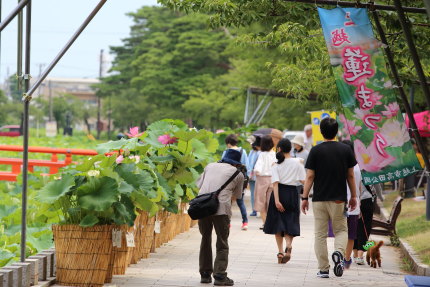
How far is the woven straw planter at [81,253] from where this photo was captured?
28.8 feet

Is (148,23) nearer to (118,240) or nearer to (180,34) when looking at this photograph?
(180,34)

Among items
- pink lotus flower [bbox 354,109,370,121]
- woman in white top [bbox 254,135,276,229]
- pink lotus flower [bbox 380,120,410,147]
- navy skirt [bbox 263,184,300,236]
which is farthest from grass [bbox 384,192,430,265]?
pink lotus flower [bbox 354,109,370,121]

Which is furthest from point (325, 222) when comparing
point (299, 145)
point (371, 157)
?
point (299, 145)

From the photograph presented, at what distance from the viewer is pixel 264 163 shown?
16.5m

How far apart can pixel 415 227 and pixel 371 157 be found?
8.74m

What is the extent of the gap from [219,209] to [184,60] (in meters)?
51.8

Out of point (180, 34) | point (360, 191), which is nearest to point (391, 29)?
point (360, 191)

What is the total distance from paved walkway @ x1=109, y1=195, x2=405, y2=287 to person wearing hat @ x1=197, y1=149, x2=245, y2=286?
0.23m

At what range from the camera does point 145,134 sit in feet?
40.5

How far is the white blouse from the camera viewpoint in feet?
53.4

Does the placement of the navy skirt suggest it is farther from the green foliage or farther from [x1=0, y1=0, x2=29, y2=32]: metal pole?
[x1=0, y1=0, x2=29, y2=32]: metal pole

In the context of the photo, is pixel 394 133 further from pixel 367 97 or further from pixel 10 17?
pixel 10 17

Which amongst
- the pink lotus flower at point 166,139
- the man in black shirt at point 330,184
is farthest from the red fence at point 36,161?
the man in black shirt at point 330,184

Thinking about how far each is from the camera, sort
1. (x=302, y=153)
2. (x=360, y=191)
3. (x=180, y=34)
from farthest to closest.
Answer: (x=180, y=34) < (x=302, y=153) < (x=360, y=191)
